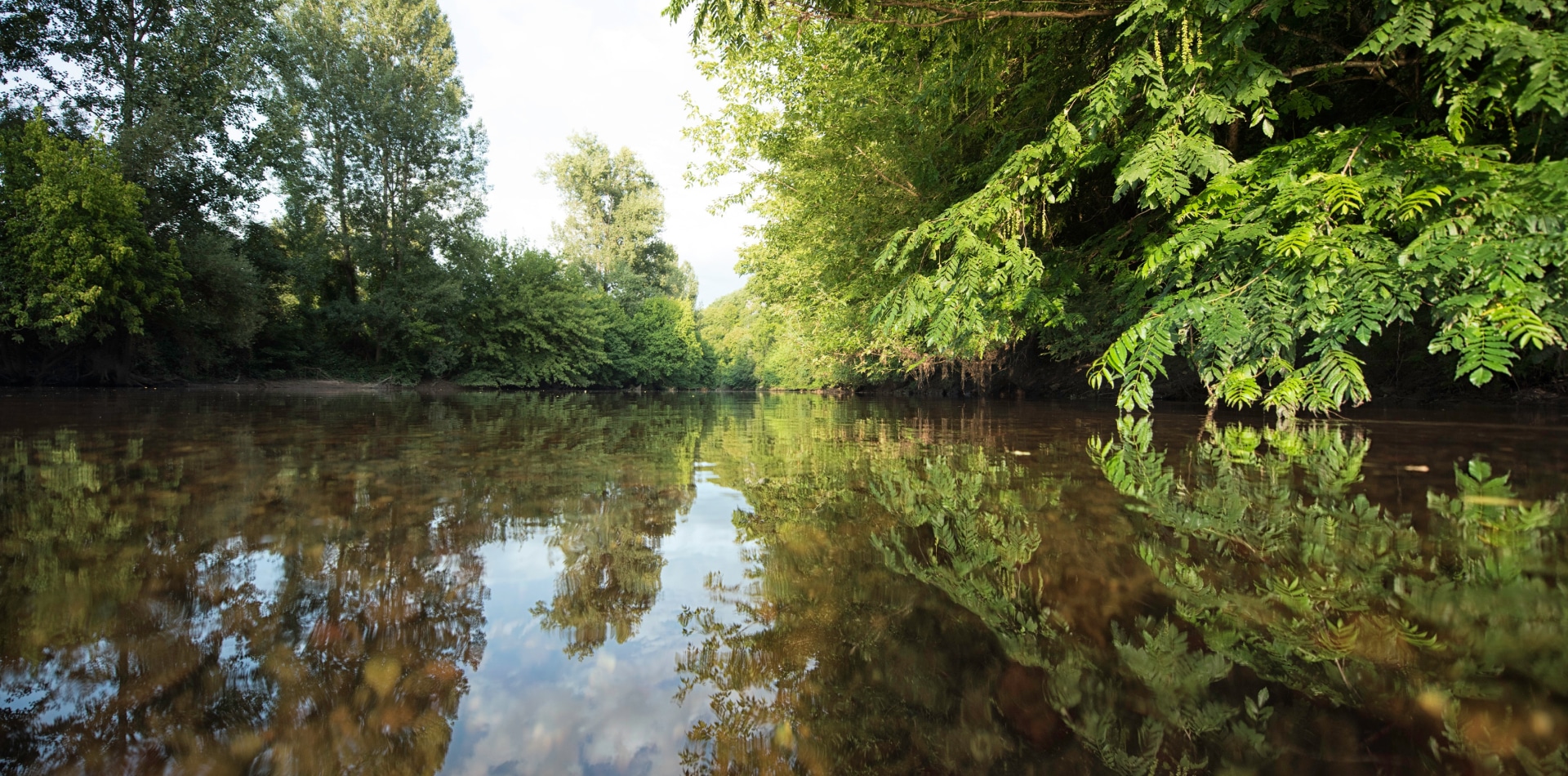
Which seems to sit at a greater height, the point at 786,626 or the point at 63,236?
the point at 63,236

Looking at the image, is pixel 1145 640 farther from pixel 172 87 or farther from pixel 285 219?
pixel 285 219

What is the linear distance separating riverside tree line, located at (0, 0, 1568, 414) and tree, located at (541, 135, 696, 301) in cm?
20

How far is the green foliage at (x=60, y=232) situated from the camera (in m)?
13.1

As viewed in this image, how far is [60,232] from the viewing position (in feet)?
42.9

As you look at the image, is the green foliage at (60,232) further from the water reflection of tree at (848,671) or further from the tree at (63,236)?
the water reflection of tree at (848,671)

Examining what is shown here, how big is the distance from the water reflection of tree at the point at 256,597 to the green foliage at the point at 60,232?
14.0m

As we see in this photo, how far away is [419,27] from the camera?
24.3 m

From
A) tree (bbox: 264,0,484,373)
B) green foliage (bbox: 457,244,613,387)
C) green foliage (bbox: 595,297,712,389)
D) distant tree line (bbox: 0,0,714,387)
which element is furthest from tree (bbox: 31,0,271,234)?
green foliage (bbox: 595,297,712,389)

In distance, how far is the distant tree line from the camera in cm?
1377

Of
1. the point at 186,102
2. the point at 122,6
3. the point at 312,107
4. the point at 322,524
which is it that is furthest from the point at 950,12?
the point at 312,107

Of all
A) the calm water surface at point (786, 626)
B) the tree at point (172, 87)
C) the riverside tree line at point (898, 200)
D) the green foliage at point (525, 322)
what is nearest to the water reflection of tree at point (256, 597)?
the calm water surface at point (786, 626)

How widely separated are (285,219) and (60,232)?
1052 cm

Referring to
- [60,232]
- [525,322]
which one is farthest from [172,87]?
[525,322]

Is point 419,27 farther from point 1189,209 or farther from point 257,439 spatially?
point 1189,209
